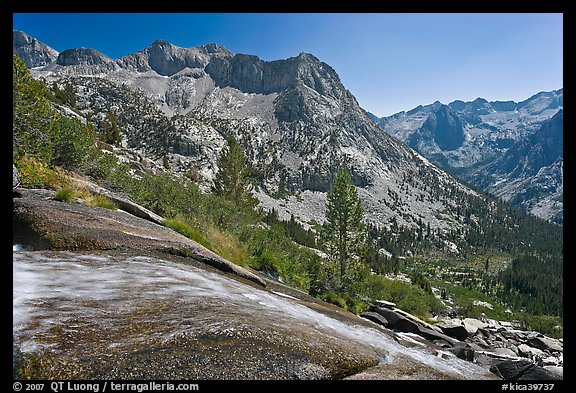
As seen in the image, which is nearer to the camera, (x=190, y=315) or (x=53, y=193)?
(x=190, y=315)

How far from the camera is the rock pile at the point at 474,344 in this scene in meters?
9.12

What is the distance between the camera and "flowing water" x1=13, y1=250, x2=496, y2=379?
469cm

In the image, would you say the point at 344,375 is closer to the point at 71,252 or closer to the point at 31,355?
the point at 31,355

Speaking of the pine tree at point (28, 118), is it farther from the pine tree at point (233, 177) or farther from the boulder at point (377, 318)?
the pine tree at point (233, 177)

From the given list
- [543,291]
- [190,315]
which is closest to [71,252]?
[190,315]

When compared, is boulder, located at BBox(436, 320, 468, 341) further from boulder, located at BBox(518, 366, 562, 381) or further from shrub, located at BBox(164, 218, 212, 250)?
shrub, located at BBox(164, 218, 212, 250)

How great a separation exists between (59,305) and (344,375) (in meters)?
4.67

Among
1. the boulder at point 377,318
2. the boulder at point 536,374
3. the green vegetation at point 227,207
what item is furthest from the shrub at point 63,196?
the boulder at point 377,318

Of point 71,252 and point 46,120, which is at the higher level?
point 46,120

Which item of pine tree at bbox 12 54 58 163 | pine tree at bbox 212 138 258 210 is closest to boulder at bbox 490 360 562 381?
pine tree at bbox 12 54 58 163

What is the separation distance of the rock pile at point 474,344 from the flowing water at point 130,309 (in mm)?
1858

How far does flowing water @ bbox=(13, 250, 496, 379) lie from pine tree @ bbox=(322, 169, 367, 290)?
32400mm
